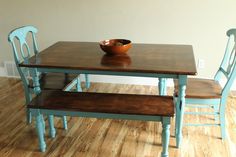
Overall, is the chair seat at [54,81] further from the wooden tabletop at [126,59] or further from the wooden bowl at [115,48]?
the wooden bowl at [115,48]

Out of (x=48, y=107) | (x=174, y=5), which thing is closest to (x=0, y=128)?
(x=48, y=107)

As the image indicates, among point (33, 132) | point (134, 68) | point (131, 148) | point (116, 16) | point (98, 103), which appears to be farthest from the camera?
point (116, 16)

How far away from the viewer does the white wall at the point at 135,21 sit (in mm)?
3209

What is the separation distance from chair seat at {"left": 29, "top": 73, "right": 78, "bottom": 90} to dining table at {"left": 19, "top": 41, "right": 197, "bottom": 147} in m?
0.20

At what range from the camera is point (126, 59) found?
2266 millimetres

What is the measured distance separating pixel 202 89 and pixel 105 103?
884 millimetres

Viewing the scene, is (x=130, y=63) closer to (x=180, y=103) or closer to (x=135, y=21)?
(x=180, y=103)

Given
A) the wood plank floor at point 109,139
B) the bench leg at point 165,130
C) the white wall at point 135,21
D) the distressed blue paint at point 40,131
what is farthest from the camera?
the white wall at point 135,21

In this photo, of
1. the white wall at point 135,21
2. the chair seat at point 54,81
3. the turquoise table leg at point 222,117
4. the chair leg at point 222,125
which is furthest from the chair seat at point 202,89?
the chair seat at point 54,81

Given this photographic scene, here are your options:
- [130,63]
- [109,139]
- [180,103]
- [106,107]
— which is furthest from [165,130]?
[109,139]

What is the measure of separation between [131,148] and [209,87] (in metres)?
0.88

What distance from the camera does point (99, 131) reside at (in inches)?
104

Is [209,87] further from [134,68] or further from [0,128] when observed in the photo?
[0,128]

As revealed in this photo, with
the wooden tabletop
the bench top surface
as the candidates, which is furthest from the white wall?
the bench top surface
